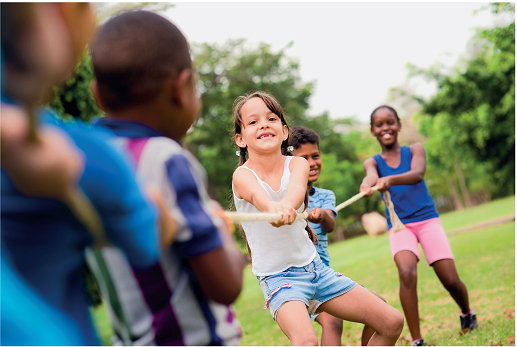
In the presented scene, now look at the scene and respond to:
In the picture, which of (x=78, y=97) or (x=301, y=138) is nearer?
(x=301, y=138)

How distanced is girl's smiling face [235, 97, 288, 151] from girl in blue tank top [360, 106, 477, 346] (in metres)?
1.61

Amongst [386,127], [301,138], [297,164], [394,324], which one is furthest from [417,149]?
[394,324]

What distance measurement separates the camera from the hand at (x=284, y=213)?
261 cm

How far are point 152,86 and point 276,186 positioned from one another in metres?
1.88

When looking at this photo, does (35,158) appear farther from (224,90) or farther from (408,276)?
(224,90)

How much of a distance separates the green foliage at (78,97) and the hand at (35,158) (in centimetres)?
747

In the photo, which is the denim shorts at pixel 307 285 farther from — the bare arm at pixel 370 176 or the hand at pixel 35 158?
the hand at pixel 35 158

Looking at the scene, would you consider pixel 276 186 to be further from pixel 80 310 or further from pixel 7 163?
pixel 7 163

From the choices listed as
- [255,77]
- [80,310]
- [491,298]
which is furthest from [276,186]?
[255,77]

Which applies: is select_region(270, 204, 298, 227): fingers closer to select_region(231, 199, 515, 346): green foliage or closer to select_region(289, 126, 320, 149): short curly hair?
select_region(289, 126, 320, 149): short curly hair

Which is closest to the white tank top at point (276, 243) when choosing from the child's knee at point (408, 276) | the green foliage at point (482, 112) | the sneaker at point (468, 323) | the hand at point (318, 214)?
the hand at point (318, 214)

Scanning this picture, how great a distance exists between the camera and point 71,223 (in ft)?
3.69

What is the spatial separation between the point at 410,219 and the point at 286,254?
7.64ft

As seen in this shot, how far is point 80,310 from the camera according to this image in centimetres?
124
